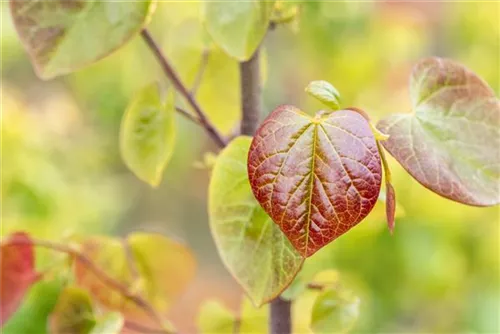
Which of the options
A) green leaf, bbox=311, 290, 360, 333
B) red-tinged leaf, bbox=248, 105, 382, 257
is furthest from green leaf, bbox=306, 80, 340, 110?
green leaf, bbox=311, 290, 360, 333

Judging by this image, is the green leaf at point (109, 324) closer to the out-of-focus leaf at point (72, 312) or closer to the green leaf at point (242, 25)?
the out-of-focus leaf at point (72, 312)

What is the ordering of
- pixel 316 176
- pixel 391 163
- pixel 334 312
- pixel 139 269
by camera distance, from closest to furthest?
pixel 316 176 → pixel 334 312 → pixel 139 269 → pixel 391 163

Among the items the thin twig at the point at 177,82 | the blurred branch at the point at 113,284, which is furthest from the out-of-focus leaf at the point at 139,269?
the thin twig at the point at 177,82

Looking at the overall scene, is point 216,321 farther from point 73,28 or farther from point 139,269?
point 73,28

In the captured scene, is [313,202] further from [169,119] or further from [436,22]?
[436,22]

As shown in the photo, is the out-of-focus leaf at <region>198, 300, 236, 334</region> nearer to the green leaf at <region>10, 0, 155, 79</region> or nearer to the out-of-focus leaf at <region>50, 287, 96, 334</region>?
the out-of-focus leaf at <region>50, 287, 96, 334</region>

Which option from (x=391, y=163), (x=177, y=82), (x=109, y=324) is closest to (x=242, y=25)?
(x=177, y=82)
